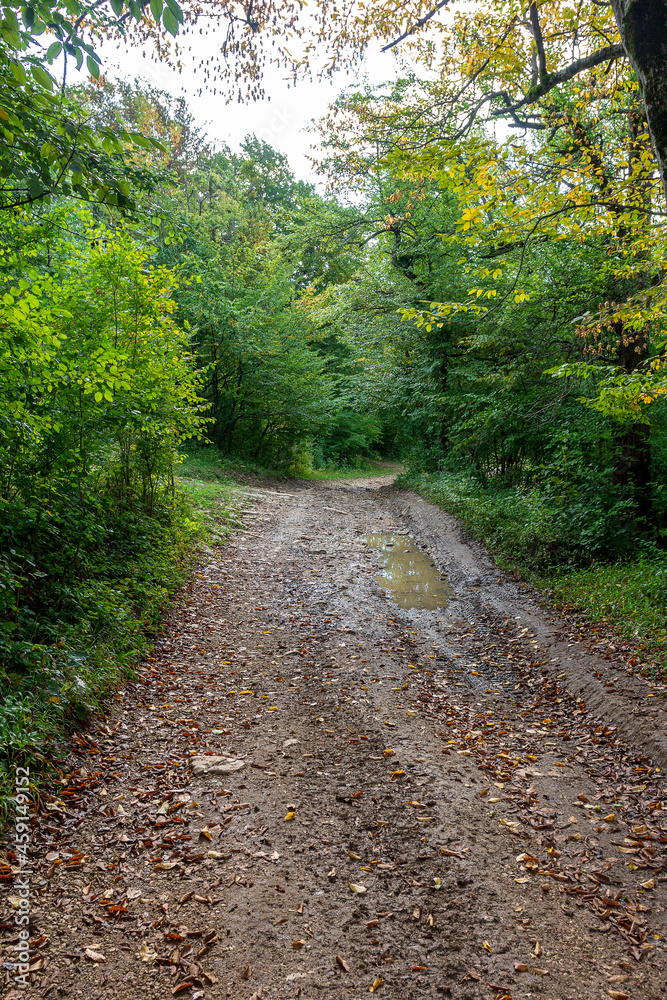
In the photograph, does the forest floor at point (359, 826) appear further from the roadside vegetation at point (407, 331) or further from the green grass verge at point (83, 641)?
the roadside vegetation at point (407, 331)

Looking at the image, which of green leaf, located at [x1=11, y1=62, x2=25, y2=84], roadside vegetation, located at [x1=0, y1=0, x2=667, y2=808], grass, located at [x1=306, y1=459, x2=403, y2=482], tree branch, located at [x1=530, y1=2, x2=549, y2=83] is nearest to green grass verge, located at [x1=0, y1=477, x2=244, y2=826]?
roadside vegetation, located at [x1=0, y1=0, x2=667, y2=808]

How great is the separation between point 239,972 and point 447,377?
15.5 metres

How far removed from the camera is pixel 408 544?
473 inches

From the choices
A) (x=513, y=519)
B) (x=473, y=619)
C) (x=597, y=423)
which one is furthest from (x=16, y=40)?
(x=513, y=519)

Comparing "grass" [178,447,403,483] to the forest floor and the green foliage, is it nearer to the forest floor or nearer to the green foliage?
the green foliage

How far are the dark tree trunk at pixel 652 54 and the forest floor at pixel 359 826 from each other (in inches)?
173

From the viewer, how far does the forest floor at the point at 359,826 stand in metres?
2.70

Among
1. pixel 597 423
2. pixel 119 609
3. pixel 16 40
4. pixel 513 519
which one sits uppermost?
pixel 16 40

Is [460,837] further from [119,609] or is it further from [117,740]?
[119,609]

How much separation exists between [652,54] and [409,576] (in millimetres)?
7631

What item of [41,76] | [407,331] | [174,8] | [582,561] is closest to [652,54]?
[174,8]

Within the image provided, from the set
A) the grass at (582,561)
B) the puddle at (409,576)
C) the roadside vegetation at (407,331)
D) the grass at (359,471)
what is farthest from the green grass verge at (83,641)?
the grass at (359,471)

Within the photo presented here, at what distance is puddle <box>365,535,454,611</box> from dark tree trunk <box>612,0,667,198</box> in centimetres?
620

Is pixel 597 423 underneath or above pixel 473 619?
above
